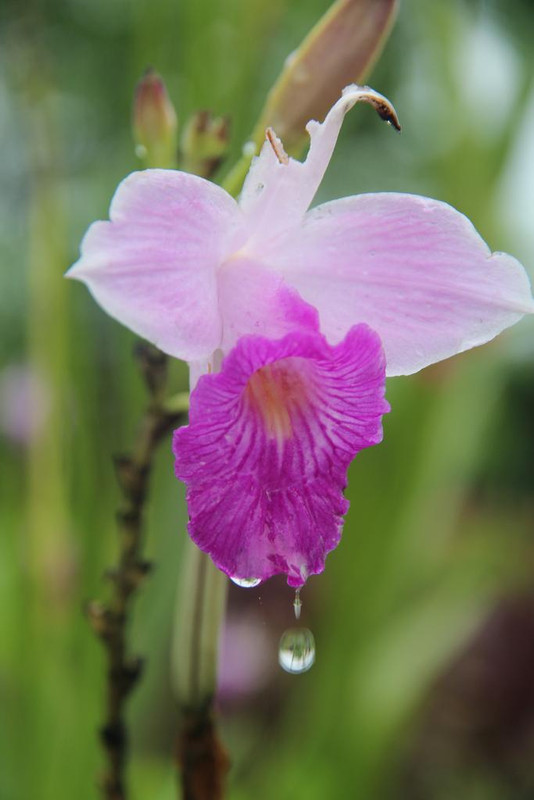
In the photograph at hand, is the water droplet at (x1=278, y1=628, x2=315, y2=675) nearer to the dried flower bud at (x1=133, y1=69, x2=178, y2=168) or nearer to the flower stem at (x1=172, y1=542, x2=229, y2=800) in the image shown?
the flower stem at (x1=172, y1=542, x2=229, y2=800)

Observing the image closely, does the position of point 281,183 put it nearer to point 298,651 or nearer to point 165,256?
point 165,256

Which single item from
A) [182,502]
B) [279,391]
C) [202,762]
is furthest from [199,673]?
[182,502]

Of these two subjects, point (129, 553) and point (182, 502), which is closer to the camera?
point (129, 553)

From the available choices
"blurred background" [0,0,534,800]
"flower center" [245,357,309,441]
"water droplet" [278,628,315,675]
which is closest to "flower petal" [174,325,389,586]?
"flower center" [245,357,309,441]

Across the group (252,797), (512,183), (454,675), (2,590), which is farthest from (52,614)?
(454,675)

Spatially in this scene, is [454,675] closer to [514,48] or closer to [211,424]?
[514,48]

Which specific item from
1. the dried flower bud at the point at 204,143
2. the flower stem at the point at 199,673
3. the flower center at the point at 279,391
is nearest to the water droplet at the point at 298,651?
the flower stem at the point at 199,673
